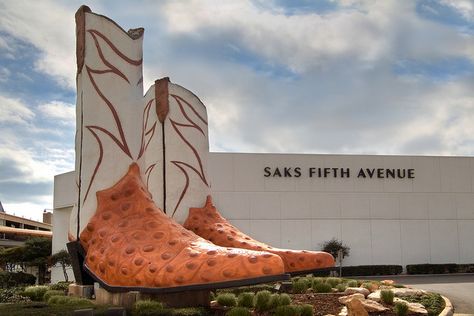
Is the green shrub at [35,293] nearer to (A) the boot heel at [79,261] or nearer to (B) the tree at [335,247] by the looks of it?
(A) the boot heel at [79,261]

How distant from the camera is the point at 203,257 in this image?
174 inches

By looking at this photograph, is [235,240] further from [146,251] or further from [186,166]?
[146,251]

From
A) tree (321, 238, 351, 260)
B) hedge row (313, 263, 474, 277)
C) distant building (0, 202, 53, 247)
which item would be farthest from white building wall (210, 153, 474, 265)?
distant building (0, 202, 53, 247)

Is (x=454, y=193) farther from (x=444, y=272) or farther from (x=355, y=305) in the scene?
(x=355, y=305)

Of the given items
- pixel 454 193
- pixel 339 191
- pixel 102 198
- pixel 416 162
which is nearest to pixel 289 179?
pixel 339 191

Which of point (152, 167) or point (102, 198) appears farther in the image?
point (152, 167)

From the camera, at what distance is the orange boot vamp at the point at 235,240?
594cm

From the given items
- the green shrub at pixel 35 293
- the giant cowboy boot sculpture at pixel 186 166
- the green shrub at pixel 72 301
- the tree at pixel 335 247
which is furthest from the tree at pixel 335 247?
the green shrub at pixel 72 301

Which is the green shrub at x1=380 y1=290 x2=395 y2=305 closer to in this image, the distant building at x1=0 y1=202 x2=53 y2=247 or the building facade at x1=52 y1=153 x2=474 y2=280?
the building facade at x1=52 y1=153 x2=474 y2=280

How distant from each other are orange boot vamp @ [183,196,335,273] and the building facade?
14.5 meters

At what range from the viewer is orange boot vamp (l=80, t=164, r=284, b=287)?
4.27 metres

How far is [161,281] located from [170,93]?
10.9 feet

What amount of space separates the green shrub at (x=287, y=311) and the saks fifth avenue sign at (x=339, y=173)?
16.8 meters

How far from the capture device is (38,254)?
76.9 feet
